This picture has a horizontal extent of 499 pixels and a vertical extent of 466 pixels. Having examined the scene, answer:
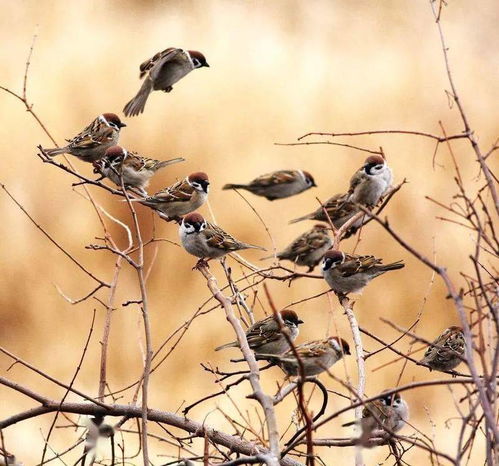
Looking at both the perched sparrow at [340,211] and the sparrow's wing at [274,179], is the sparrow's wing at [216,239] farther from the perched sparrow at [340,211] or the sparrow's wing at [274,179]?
A: the sparrow's wing at [274,179]

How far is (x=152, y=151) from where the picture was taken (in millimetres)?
5512

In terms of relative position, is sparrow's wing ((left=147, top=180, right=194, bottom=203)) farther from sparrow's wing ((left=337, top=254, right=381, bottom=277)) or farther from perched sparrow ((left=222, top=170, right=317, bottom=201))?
sparrow's wing ((left=337, top=254, right=381, bottom=277))

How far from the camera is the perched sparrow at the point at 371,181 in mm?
4086

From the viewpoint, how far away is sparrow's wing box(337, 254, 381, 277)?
12.6 feet

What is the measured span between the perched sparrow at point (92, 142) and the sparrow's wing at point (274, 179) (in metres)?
1.00

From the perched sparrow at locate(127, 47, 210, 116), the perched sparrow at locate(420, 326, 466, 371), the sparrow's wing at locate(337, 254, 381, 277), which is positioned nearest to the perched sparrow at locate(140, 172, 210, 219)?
the perched sparrow at locate(127, 47, 210, 116)

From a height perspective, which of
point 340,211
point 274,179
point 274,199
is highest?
point 340,211

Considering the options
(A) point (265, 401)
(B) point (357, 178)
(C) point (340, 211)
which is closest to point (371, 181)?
(B) point (357, 178)

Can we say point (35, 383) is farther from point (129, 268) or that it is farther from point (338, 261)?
point (338, 261)

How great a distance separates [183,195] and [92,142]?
0.49 m

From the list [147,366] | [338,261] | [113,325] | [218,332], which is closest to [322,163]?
[218,332]

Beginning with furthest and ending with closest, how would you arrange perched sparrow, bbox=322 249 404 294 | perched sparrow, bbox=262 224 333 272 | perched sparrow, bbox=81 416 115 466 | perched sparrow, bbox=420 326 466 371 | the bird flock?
perched sparrow, bbox=262 224 333 272
perched sparrow, bbox=420 326 466 371
perched sparrow, bbox=322 249 404 294
the bird flock
perched sparrow, bbox=81 416 115 466

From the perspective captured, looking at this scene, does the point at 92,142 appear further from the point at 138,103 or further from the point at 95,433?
the point at 95,433

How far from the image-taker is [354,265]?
3.91m
